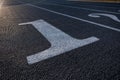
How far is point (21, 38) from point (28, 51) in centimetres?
100

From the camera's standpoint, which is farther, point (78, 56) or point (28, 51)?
point (28, 51)

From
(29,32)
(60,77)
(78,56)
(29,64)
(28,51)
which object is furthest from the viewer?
(29,32)

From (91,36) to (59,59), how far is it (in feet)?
4.71

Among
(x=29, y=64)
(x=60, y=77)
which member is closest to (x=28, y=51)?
(x=29, y=64)

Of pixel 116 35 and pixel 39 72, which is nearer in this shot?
pixel 39 72

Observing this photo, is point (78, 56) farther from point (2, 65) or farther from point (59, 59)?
point (2, 65)

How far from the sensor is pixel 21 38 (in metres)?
4.02

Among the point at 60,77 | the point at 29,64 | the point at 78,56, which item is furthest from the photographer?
the point at 78,56

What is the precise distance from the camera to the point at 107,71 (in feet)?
7.16

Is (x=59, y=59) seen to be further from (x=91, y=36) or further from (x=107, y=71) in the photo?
(x=91, y=36)

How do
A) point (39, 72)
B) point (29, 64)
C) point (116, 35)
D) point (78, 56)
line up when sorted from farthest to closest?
point (116, 35), point (78, 56), point (29, 64), point (39, 72)

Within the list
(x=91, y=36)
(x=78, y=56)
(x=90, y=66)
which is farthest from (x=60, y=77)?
(x=91, y=36)

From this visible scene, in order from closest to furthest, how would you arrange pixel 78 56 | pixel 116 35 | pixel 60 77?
pixel 60 77, pixel 78 56, pixel 116 35

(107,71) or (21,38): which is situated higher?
(107,71)
